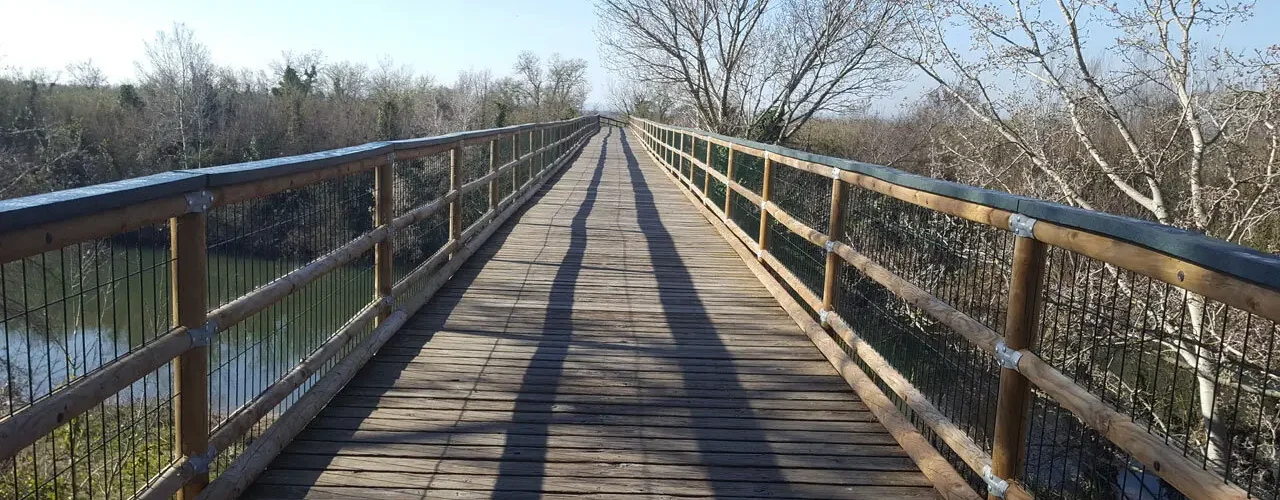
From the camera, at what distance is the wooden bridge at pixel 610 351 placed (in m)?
2.26

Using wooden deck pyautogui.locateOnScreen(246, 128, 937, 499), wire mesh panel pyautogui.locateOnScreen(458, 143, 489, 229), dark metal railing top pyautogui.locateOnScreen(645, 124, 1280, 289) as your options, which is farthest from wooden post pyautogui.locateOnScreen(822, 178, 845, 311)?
wire mesh panel pyautogui.locateOnScreen(458, 143, 489, 229)

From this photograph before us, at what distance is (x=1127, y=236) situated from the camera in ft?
7.12

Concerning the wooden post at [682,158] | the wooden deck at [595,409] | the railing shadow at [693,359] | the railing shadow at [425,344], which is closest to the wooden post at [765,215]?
the wooden deck at [595,409]

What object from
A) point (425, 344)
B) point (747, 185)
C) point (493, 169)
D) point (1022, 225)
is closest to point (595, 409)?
point (425, 344)

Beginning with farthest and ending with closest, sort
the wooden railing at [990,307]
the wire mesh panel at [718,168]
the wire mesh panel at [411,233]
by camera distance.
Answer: the wire mesh panel at [718,168]
the wire mesh panel at [411,233]
the wooden railing at [990,307]

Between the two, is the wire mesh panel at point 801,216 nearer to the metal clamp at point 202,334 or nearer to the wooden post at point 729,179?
the wooden post at point 729,179

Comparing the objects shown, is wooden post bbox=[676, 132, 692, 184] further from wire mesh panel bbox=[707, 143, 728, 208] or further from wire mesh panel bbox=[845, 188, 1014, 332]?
wire mesh panel bbox=[845, 188, 1014, 332]

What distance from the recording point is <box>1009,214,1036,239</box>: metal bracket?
8.73ft

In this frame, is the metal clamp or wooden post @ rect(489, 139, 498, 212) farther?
wooden post @ rect(489, 139, 498, 212)

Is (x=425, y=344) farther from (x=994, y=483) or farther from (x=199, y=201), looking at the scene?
(x=994, y=483)

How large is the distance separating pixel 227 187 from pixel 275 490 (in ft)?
3.14

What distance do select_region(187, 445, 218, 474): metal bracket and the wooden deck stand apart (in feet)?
0.88

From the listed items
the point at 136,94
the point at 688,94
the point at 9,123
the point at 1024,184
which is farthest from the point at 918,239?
the point at 136,94

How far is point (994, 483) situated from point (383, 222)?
3.15m
